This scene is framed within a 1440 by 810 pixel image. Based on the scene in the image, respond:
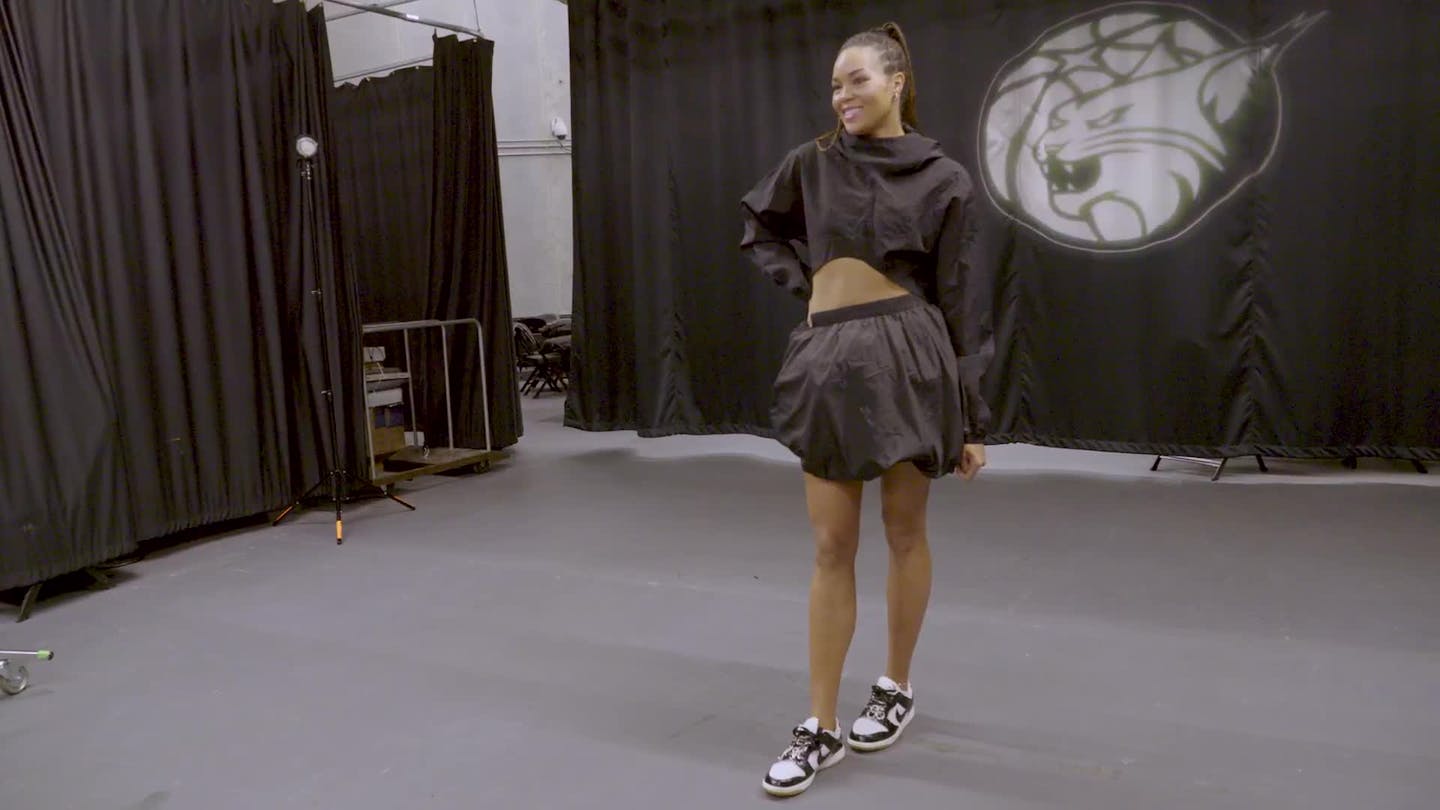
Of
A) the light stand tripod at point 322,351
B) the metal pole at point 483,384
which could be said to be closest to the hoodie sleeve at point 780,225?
the light stand tripod at point 322,351

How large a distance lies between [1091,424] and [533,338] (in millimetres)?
4555

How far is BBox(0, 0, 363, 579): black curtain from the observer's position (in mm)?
3289

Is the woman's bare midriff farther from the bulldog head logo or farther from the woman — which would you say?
the bulldog head logo

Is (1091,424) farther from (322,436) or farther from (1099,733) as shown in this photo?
(322,436)

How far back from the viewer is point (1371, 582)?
8.99 ft

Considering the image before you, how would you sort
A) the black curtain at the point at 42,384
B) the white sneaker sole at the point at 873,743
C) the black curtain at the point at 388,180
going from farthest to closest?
the black curtain at the point at 388,180
the black curtain at the point at 42,384
the white sneaker sole at the point at 873,743

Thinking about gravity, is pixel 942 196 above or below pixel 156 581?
above

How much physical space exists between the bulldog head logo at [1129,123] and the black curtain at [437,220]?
2431mm

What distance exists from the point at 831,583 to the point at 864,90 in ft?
2.79

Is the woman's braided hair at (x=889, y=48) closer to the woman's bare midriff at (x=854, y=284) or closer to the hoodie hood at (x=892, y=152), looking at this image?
the hoodie hood at (x=892, y=152)

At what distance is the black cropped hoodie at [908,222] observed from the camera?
168 centimetres

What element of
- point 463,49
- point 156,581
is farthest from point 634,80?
point 156,581

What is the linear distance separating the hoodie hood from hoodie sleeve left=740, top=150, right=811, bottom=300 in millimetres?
129

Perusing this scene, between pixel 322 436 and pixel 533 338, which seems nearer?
pixel 322 436
